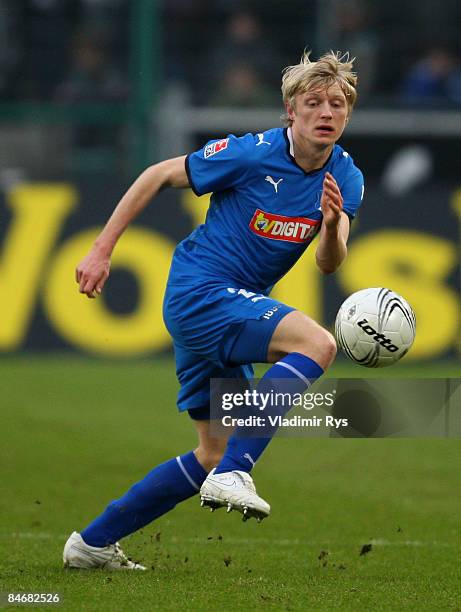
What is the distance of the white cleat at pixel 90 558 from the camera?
18.4 ft

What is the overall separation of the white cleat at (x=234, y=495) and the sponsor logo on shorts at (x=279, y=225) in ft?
3.71

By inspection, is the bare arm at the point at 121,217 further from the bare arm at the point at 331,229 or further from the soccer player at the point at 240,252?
the bare arm at the point at 331,229

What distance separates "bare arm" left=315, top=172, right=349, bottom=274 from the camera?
5.14m

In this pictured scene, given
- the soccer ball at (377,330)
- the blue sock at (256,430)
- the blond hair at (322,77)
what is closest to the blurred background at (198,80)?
the blond hair at (322,77)

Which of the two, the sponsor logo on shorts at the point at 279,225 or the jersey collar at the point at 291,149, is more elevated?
the jersey collar at the point at 291,149

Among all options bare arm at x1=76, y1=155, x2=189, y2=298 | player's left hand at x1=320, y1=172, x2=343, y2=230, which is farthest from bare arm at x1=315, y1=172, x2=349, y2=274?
bare arm at x1=76, y1=155, x2=189, y2=298

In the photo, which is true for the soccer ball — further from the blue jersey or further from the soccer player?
the blue jersey

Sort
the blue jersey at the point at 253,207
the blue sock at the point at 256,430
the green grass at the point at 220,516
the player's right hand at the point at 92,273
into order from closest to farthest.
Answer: the blue sock at the point at 256,430 → the green grass at the point at 220,516 → the player's right hand at the point at 92,273 → the blue jersey at the point at 253,207

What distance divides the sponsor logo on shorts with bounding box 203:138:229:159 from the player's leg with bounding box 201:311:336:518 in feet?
2.61

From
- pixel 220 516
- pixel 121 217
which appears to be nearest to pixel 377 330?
pixel 121 217

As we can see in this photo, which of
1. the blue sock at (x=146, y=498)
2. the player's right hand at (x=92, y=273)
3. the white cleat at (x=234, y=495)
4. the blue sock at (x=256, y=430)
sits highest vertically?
the player's right hand at (x=92, y=273)

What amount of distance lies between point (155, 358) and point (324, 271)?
7.54m

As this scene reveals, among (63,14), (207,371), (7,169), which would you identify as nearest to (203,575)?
(207,371)

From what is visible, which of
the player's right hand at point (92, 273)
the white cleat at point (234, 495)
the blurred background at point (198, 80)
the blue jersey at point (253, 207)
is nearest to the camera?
the white cleat at point (234, 495)
